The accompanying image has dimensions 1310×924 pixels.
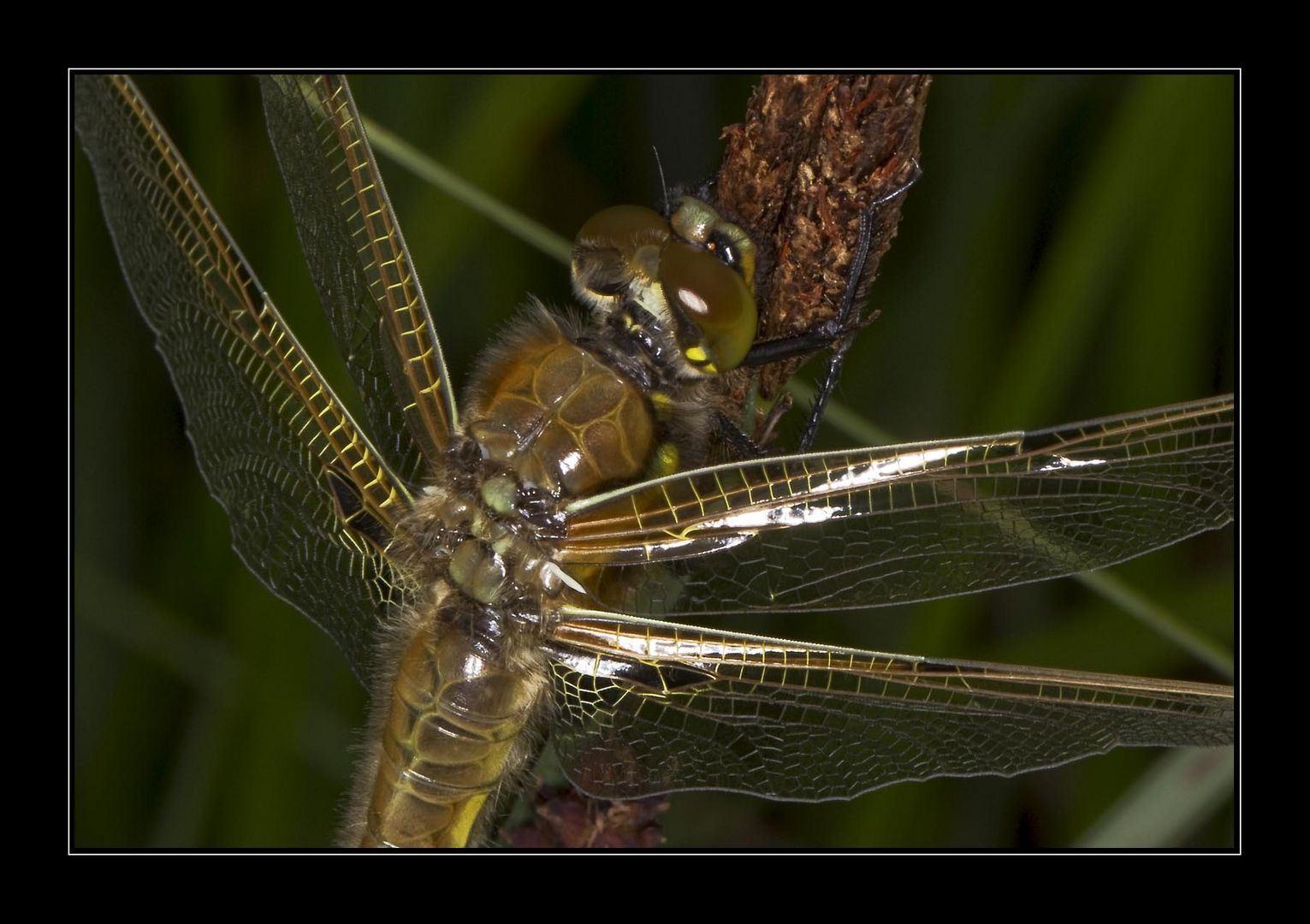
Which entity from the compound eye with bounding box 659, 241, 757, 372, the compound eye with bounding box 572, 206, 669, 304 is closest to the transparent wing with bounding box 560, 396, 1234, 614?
the compound eye with bounding box 659, 241, 757, 372

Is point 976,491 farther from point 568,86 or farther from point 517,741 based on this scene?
point 568,86

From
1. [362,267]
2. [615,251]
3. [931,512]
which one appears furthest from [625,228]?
[931,512]

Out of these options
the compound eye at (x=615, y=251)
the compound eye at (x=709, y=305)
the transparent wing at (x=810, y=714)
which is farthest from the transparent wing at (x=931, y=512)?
the compound eye at (x=615, y=251)

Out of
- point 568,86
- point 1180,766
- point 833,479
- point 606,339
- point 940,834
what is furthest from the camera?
point 940,834

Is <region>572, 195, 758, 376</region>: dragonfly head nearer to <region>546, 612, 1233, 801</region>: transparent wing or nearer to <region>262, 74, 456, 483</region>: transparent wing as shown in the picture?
<region>262, 74, 456, 483</region>: transparent wing

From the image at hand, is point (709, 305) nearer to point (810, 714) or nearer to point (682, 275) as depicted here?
point (682, 275)

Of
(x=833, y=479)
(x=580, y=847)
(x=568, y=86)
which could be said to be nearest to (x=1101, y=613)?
(x=833, y=479)

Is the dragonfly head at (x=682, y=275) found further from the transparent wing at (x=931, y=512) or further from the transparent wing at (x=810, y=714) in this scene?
the transparent wing at (x=810, y=714)
